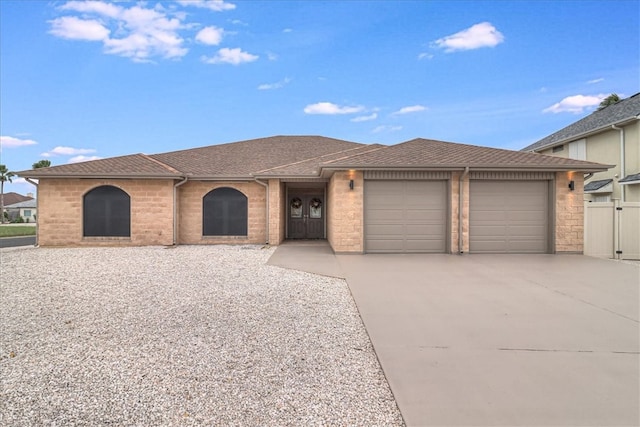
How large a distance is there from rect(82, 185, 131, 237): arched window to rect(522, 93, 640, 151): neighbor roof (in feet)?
71.1

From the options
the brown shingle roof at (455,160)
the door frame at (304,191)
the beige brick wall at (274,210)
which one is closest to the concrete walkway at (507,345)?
the brown shingle roof at (455,160)

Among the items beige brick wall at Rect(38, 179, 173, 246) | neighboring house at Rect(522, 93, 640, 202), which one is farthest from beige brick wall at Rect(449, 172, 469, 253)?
beige brick wall at Rect(38, 179, 173, 246)

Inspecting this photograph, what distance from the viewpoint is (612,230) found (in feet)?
33.3

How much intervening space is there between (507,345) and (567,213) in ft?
30.5

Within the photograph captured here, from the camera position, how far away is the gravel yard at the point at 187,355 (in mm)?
2340

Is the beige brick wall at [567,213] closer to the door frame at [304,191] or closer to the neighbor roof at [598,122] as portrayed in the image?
the neighbor roof at [598,122]

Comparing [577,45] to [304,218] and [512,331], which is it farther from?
[512,331]

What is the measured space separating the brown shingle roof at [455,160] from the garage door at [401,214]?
2.38 feet

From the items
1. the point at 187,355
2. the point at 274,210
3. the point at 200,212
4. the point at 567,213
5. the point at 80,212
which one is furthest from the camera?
the point at 200,212

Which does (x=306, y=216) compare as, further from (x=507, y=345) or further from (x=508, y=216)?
(x=507, y=345)

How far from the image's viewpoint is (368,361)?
3150 millimetres

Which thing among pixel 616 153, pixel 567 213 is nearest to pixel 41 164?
pixel 567 213

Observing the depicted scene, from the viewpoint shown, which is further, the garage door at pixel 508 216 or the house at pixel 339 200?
the garage door at pixel 508 216

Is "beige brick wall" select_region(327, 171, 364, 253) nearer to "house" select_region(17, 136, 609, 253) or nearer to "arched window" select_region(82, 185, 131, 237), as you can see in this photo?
"house" select_region(17, 136, 609, 253)
